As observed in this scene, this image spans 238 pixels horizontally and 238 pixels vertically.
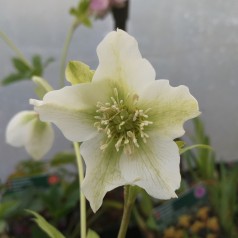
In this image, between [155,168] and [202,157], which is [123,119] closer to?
[155,168]

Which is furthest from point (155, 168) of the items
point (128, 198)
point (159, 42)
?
point (159, 42)

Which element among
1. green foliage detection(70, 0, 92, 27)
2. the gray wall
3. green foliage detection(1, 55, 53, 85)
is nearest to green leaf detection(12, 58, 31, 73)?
green foliage detection(1, 55, 53, 85)

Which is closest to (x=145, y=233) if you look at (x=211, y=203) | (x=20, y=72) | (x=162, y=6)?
(x=211, y=203)

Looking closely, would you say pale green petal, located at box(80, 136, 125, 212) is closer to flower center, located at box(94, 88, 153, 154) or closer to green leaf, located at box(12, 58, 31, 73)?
flower center, located at box(94, 88, 153, 154)

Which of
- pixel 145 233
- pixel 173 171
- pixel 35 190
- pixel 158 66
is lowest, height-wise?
pixel 145 233

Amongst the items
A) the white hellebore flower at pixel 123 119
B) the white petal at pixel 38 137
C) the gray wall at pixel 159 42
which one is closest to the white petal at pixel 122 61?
the white hellebore flower at pixel 123 119

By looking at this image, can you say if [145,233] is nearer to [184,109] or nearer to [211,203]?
[211,203]
